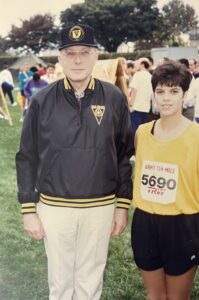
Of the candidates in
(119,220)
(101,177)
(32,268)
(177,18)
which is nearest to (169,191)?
(101,177)

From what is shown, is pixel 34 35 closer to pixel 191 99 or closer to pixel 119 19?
pixel 119 19

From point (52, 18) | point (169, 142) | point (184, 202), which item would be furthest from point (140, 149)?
point (52, 18)

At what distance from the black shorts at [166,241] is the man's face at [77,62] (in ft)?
2.59

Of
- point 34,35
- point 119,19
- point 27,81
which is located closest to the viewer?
point 27,81

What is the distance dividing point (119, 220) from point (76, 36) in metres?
1.08

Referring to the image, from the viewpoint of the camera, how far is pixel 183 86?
2.59 meters

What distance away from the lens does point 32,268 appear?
4465 mm

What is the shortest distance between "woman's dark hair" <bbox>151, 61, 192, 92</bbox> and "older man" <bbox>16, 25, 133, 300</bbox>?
308mm

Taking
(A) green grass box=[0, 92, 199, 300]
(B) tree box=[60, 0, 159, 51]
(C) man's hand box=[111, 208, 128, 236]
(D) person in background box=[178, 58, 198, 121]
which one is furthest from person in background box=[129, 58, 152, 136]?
(B) tree box=[60, 0, 159, 51]

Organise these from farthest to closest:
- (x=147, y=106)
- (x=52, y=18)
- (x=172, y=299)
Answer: (x=52, y=18) → (x=147, y=106) → (x=172, y=299)

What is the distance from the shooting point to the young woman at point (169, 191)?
2.51m

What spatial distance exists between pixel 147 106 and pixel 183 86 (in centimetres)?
672

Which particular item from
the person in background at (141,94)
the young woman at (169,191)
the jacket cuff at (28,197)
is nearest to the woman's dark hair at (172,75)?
the young woman at (169,191)

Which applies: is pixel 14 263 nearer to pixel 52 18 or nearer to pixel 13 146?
pixel 13 146
